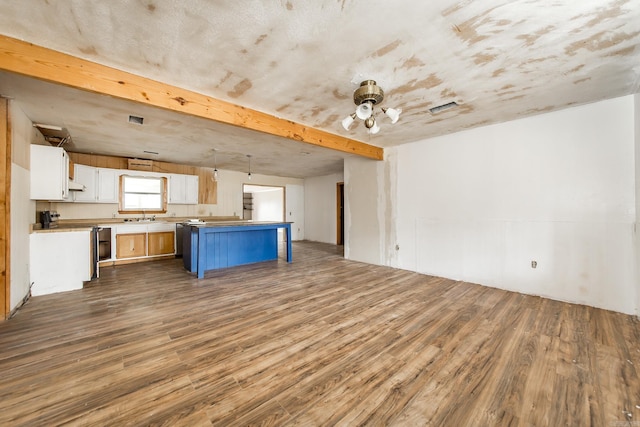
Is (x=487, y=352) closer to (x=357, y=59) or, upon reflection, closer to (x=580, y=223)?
(x=580, y=223)

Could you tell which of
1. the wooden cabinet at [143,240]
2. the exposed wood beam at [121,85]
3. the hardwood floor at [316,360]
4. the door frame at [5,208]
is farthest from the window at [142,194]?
→ the exposed wood beam at [121,85]

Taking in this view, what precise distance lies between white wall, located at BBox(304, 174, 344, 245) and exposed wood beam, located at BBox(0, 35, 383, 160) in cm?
477

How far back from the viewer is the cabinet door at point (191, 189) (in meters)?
6.41

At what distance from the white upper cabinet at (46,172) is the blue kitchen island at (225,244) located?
1758mm

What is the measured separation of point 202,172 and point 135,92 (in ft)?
15.9

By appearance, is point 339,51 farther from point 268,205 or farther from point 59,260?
point 268,205

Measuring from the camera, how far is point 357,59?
6.82 ft

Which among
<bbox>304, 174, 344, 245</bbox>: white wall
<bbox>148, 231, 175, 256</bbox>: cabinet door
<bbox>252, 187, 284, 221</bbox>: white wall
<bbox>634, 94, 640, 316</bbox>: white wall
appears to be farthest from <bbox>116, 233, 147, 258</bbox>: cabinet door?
<bbox>634, 94, 640, 316</bbox>: white wall

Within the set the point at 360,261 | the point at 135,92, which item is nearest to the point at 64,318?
the point at 135,92

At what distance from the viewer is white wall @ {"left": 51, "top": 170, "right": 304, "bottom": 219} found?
212 inches

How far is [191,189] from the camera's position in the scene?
6.49 metres

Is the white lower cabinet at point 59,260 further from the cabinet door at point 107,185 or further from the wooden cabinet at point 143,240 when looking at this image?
the cabinet door at point 107,185

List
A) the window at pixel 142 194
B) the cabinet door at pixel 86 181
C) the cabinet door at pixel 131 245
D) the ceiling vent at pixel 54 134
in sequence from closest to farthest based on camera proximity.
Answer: the ceiling vent at pixel 54 134 < the cabinet door at pixel 86 181 < the cabinet door at pixel 131 245 < the window at pixel 142 194

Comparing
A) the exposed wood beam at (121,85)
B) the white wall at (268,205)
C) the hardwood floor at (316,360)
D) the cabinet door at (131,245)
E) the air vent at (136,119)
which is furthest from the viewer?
the white wall at (268,205)
